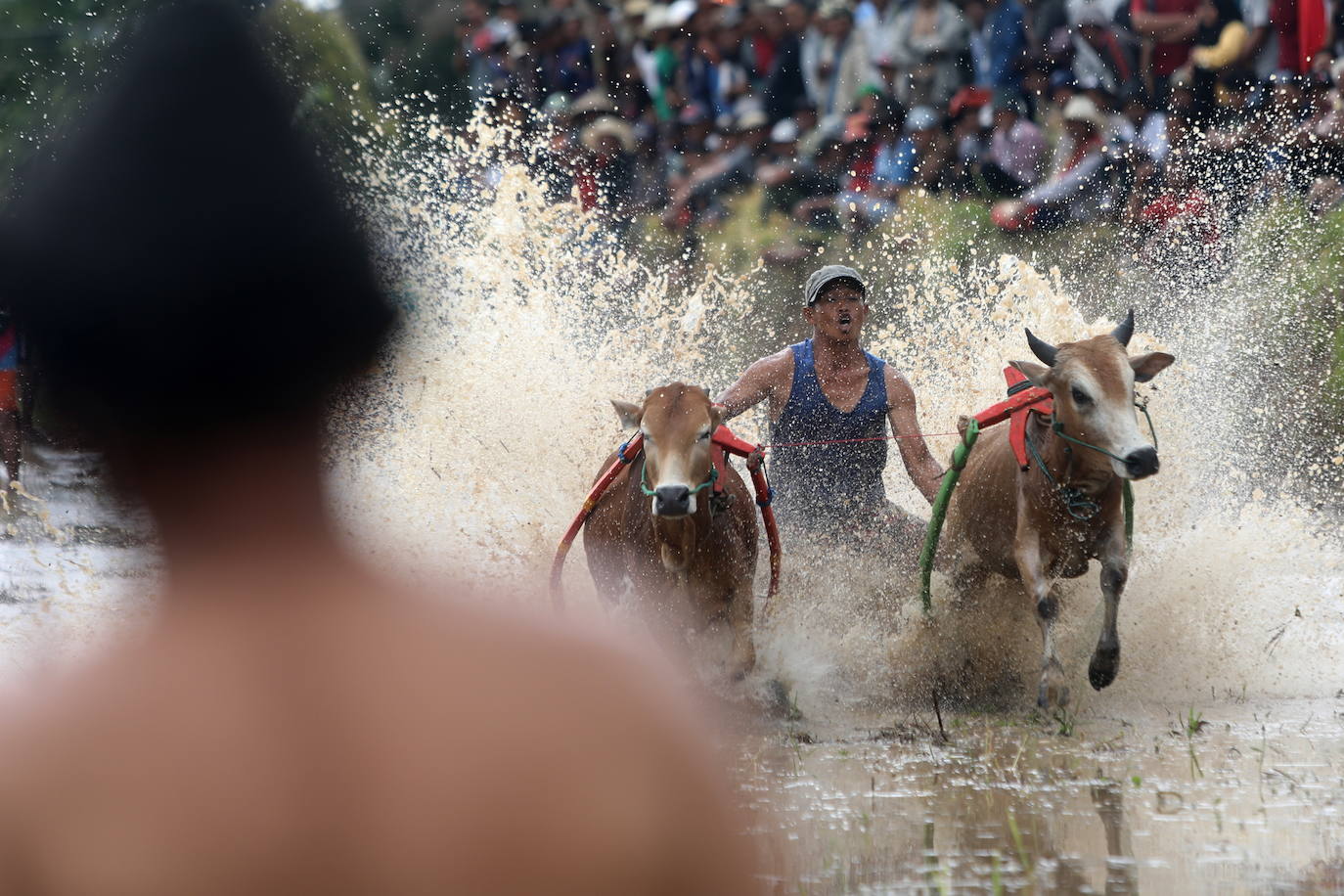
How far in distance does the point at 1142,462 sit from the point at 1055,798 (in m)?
1.56

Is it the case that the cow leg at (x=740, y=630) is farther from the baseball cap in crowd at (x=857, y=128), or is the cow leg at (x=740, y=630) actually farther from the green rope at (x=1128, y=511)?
the baseball cap in crowd at (x=857, y=128)

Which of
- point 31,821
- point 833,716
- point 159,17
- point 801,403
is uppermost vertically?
point 801,403

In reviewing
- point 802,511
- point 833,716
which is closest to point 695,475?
point 833,716

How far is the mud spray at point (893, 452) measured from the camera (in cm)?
673

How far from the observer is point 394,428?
8891mm

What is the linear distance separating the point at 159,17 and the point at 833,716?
521 cm

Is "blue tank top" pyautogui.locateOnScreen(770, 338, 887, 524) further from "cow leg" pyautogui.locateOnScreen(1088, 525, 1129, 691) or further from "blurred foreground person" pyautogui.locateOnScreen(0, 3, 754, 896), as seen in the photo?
"blurred foreground person" pyautogui.locateOnScreen(0, 3, 754, 896)

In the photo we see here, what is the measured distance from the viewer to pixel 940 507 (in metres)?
6.44

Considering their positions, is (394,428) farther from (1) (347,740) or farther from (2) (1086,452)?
(1) (347,740)

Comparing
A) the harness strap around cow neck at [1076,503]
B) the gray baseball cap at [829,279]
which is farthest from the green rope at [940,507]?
the gray baseball cap at [829,279]

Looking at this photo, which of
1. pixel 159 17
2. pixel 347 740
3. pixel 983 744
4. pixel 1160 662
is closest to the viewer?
pixel 347 740

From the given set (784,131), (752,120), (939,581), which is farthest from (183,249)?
(752,120)

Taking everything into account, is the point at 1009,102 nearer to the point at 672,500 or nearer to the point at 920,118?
the point at 920,118

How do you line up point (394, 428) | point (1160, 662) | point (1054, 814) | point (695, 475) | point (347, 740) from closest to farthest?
point (347, 740)
point (1054, 814)
point (695, 475)
point (1160, 662)
point (394, 428)
